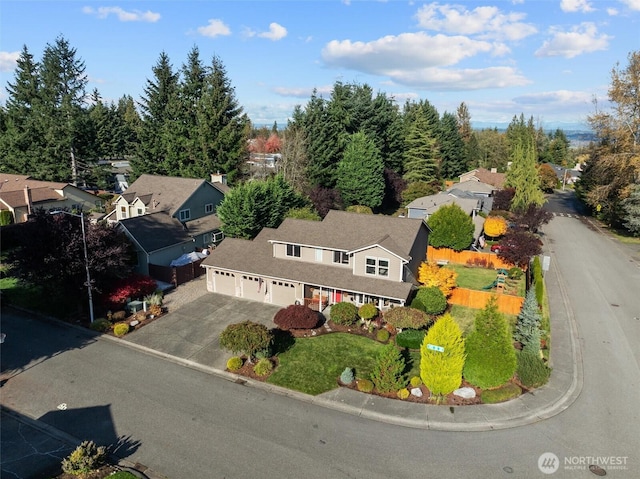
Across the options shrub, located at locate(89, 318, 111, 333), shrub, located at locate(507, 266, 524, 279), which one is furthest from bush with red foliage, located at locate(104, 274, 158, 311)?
shrub, located at locate(507, 266, 524, 279)

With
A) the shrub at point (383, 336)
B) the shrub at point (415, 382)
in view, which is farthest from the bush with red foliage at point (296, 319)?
the shrub at point (415, 382)

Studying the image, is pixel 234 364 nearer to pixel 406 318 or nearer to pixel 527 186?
pixel 406 318

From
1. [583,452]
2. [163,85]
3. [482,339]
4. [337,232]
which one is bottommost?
[583,452]

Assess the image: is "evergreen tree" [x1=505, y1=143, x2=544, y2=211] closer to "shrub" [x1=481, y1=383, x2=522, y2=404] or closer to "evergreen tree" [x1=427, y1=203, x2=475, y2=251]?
"evergreen tree" [x1=427, y1=203, x2=475, y2=251]

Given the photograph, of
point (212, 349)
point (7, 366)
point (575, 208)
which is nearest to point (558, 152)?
point (575, 208)

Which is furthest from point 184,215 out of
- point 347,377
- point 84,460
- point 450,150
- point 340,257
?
point 450,150

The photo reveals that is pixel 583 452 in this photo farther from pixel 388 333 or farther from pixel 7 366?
pixel 7 366

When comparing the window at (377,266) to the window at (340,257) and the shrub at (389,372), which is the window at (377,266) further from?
the shrub at (389,372)

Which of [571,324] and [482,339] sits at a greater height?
[482,339]
